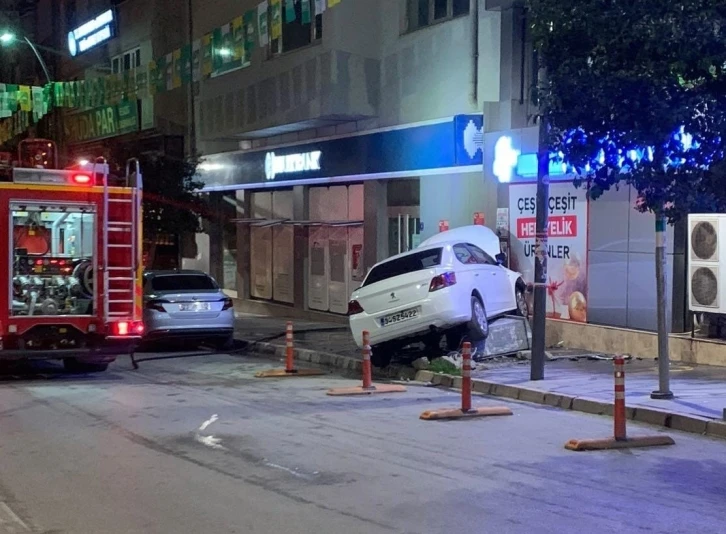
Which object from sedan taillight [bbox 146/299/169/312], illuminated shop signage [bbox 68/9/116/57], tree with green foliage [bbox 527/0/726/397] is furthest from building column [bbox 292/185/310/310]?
tree with green foliage [bbox 527/0/726/397]

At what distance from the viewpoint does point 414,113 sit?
20.7 metres

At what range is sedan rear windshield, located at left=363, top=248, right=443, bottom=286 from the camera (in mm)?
14977

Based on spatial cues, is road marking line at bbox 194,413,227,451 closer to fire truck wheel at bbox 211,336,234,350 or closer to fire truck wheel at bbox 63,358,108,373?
fire truck wheel at bbox 63,358,108,373

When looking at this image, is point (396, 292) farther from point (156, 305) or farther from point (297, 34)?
point (297, 34)

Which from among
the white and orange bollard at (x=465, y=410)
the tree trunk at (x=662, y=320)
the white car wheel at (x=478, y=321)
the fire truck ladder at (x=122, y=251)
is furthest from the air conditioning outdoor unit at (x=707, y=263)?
the fire truck ladder at (x=122, y=251)

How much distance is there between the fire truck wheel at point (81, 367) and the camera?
1572 cm

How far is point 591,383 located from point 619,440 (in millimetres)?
3791

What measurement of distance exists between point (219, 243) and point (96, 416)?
19.7 m

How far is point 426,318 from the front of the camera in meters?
14.5

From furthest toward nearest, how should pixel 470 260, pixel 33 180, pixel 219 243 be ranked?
pixel 219 243 → pixel 470 260 → pixel 33 180

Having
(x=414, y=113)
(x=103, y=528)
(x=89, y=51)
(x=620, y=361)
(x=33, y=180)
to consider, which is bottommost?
(x=103, y=528)

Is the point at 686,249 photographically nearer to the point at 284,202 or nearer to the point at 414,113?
the point at 414,113

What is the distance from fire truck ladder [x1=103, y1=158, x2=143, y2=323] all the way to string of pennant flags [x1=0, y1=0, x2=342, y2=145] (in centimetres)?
460

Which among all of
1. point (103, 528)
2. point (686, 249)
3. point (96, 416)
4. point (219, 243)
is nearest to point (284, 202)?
point (219, 243)
